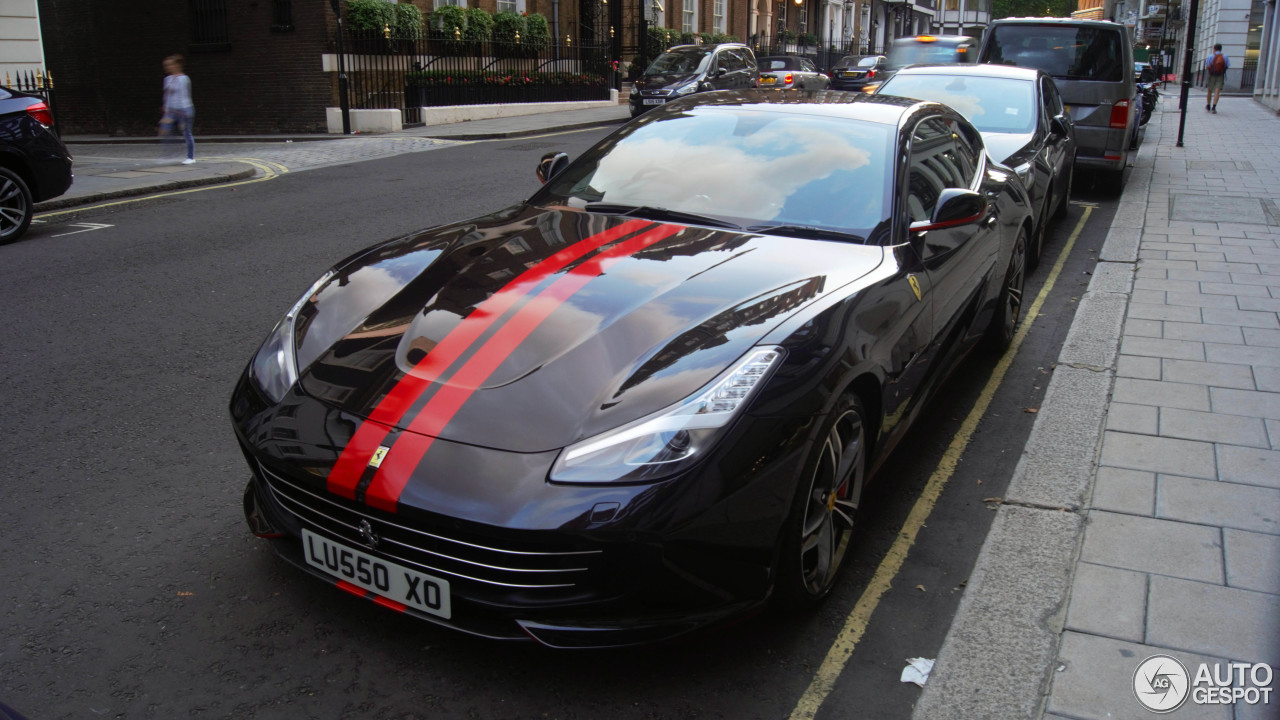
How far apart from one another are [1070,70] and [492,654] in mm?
11354

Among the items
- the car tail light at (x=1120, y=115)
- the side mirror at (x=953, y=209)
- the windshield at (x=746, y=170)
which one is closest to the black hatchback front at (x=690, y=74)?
the car tail light at (x=1120, y=115)

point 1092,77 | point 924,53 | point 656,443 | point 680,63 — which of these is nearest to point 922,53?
point 924,53

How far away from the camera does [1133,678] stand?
2.72 m

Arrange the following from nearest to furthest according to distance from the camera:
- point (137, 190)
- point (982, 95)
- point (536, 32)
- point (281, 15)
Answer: point (982, 95) < point (137, 190) < point (281, 15) < point (536, 32)

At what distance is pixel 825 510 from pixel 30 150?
9.13 m

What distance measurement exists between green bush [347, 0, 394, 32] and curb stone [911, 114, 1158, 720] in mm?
19057

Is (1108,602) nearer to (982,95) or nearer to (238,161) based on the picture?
(982,95)

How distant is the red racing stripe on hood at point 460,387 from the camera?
8.23 feet

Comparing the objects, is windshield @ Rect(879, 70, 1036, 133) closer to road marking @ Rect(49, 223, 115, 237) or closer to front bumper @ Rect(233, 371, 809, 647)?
front bumper @ Rect(233, 371, 809, 647)

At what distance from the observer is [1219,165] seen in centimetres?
1422

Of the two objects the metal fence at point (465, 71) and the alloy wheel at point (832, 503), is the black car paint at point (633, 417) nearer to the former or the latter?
the alloy wheel at point (832, 503)

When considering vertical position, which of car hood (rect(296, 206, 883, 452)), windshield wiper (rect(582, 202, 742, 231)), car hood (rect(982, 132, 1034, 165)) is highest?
car hood (rect(982, 132, 1034, 165))

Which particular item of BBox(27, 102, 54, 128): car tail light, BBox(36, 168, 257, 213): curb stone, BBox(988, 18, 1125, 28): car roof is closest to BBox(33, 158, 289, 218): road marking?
BBox(36, 168, 257, 213): curb stone

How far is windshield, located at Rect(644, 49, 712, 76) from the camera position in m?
24.3
